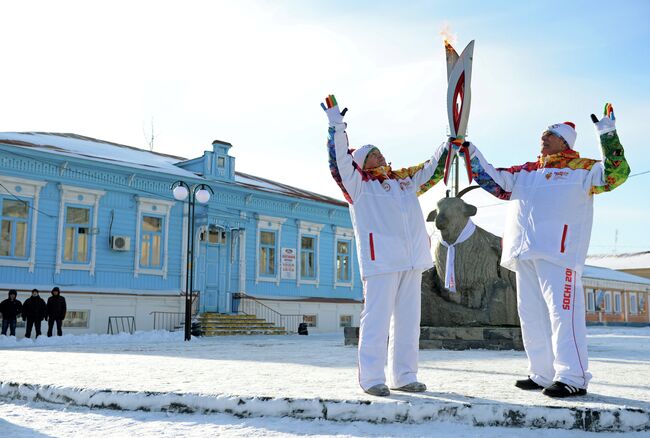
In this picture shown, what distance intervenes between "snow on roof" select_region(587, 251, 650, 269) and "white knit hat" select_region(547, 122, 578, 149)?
54711mm

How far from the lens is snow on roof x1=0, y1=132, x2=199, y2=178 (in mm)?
18000

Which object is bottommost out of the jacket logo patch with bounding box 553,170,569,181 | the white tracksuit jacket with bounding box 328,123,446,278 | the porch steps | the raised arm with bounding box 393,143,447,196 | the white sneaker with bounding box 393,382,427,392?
the porch steps

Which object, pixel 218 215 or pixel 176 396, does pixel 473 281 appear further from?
pixel 218 215

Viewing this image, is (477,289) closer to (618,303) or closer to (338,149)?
(338,149)

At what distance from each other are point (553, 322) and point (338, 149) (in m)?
1.83

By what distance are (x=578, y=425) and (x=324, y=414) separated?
1364mm

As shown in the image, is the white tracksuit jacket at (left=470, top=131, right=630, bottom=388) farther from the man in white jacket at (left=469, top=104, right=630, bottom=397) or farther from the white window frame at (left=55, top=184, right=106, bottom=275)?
the white window frame at (left=55, top=184, right=106, bottom=275)

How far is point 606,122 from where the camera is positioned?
14.4ft

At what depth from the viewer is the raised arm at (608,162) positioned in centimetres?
433

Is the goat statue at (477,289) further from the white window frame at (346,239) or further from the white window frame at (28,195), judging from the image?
the white window frame at (346,239)

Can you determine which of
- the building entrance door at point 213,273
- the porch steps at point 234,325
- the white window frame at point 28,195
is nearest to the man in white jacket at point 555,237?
the porch steps at point 234,325

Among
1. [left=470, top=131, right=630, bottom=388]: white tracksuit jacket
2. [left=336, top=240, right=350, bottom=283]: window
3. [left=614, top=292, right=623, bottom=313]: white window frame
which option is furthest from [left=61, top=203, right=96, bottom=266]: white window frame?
[left=614, top=292, right=623, bottom=313]: white window frame

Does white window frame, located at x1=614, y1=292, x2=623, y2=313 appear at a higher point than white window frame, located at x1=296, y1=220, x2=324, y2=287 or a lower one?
lower

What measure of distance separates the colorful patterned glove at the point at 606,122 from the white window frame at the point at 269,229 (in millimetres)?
18170
